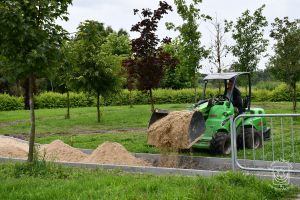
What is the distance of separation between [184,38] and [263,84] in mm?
26431

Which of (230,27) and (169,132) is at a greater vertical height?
(230,27)

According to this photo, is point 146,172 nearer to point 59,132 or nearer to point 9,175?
point 9,175

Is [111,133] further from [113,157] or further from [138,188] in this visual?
[138,188]

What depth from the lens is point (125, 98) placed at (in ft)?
139

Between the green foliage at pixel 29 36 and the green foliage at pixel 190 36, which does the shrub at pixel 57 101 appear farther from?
the green foliage at pixel 29 36

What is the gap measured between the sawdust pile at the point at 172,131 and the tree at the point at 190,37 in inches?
505

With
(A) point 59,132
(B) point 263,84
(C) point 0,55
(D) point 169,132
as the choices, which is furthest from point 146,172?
(B) point 263,84

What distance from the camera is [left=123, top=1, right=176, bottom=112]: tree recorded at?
66.1 feet

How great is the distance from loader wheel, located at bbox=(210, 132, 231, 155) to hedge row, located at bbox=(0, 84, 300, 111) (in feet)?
88.4

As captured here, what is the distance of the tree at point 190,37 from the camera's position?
24.5m

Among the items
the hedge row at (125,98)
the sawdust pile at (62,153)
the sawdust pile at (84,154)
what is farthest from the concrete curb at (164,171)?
the hedge row at (125,98)

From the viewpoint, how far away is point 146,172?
9.90 metres

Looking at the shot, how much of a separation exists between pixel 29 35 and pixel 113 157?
152 inches

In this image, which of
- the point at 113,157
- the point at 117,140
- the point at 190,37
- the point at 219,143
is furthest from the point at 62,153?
the point at 190,37
